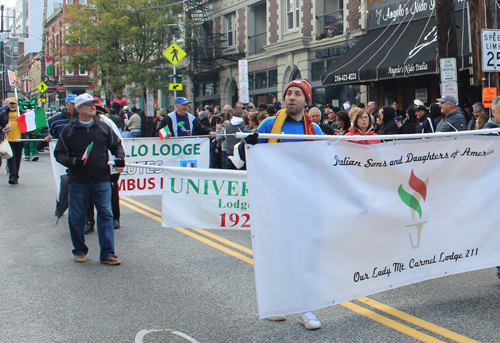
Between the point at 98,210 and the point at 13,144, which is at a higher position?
the point at 13,144

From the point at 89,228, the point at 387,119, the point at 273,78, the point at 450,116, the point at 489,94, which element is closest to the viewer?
the point at 89,228

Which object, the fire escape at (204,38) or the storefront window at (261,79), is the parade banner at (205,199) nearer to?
the storefront window at (261,79)

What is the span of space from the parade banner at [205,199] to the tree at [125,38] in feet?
88.9

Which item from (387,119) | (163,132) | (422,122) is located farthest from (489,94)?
(163,132)

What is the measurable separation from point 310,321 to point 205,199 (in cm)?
316

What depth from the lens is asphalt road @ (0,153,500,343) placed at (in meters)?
4.29

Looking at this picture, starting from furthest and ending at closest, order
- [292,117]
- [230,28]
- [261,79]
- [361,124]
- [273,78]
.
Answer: [230,28] < [261,79] < [273,78] < [361,124] < [292,117]

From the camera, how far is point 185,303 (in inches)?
199

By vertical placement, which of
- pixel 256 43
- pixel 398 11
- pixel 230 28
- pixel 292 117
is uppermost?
pixel 230 28

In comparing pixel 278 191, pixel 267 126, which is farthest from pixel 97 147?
pixel 278 191

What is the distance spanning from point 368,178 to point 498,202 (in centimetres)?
150

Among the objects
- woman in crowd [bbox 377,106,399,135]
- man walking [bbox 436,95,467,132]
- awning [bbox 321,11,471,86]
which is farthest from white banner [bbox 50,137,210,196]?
awning [bbox 321,11,471,86]

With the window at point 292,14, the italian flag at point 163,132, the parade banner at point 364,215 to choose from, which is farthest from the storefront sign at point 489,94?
the window at point 292,14

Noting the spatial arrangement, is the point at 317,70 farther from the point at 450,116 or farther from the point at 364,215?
the point at 364,215
